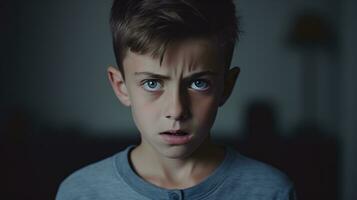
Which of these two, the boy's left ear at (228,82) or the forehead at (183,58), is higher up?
the forehead at (183,58)

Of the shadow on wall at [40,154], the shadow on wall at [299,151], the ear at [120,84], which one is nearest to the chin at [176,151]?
the ear at [120,84]

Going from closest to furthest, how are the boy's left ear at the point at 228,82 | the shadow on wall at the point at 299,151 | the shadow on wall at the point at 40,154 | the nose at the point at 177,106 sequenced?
the nose at the point at 177,106, the boy's left ear at the point at 228,82, the shadow on wall at the point at 40,154, the shadow on wall at the point at 299,151

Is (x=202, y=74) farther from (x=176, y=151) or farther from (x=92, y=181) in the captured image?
(x=92, y=181)

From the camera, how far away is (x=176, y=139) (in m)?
0.79

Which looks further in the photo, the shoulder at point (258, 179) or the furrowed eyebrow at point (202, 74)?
the shoulder at point (258, 179)

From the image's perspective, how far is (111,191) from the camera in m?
0.87

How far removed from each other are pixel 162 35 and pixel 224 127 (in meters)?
0.65

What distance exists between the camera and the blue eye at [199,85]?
78 cm

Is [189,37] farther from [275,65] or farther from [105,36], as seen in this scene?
[275,65]

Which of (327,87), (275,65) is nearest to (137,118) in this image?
(275,65)

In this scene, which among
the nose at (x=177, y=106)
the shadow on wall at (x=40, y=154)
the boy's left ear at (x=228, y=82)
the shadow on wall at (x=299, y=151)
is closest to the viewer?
the nose at (x=177, y=106)

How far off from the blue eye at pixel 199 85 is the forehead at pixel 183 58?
2 cm

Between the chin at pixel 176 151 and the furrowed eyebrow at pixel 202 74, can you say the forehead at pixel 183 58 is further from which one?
the chin at pixel 176 151

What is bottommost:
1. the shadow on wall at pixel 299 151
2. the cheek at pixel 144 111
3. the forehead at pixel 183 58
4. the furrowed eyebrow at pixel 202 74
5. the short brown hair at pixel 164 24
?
the shadow on wall at pixel 299 151
